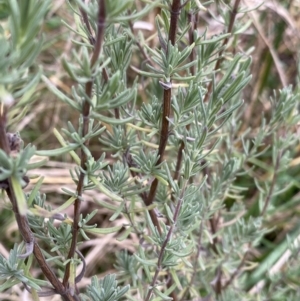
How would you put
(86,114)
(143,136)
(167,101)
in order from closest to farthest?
(86,114) → (167,101) → (143,136)

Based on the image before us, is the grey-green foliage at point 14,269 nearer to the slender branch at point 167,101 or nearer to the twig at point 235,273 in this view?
the slender branch at point 167,101

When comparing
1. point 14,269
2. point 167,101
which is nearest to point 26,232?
point 14,269

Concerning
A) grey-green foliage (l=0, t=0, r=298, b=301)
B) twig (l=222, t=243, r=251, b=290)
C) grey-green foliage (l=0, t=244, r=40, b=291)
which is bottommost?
twig (l=222, t=243, r=251, b=290)

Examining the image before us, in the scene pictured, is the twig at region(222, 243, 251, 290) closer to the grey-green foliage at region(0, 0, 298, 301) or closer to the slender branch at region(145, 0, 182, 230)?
the grey-green foliage at region(0, 0, 298, 301)

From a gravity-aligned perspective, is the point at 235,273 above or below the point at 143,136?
below

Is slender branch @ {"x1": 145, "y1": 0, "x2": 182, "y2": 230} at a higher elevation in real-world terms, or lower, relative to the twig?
higher

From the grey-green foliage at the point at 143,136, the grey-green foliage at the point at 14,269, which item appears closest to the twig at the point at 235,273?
the grey-green foliage at the point at 143,136

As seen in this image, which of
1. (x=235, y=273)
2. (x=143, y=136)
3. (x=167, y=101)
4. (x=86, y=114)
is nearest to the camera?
(x=86, y=114)

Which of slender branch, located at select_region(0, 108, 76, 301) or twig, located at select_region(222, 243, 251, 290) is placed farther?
twig, located at select_region(222, 243, 251, 290)

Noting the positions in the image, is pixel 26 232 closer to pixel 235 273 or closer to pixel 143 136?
pixel 143 136

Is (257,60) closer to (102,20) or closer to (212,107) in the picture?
(212,107)

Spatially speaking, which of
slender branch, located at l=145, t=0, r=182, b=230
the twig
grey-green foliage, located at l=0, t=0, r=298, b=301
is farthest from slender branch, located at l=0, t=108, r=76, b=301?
the twig

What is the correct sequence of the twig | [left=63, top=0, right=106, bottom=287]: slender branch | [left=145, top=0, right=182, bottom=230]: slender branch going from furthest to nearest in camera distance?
the twig, [left=145, top=0, right=182, bottom=230]: slender branch, [left=63, top=0, right=106, bottom=287]: slender branch
